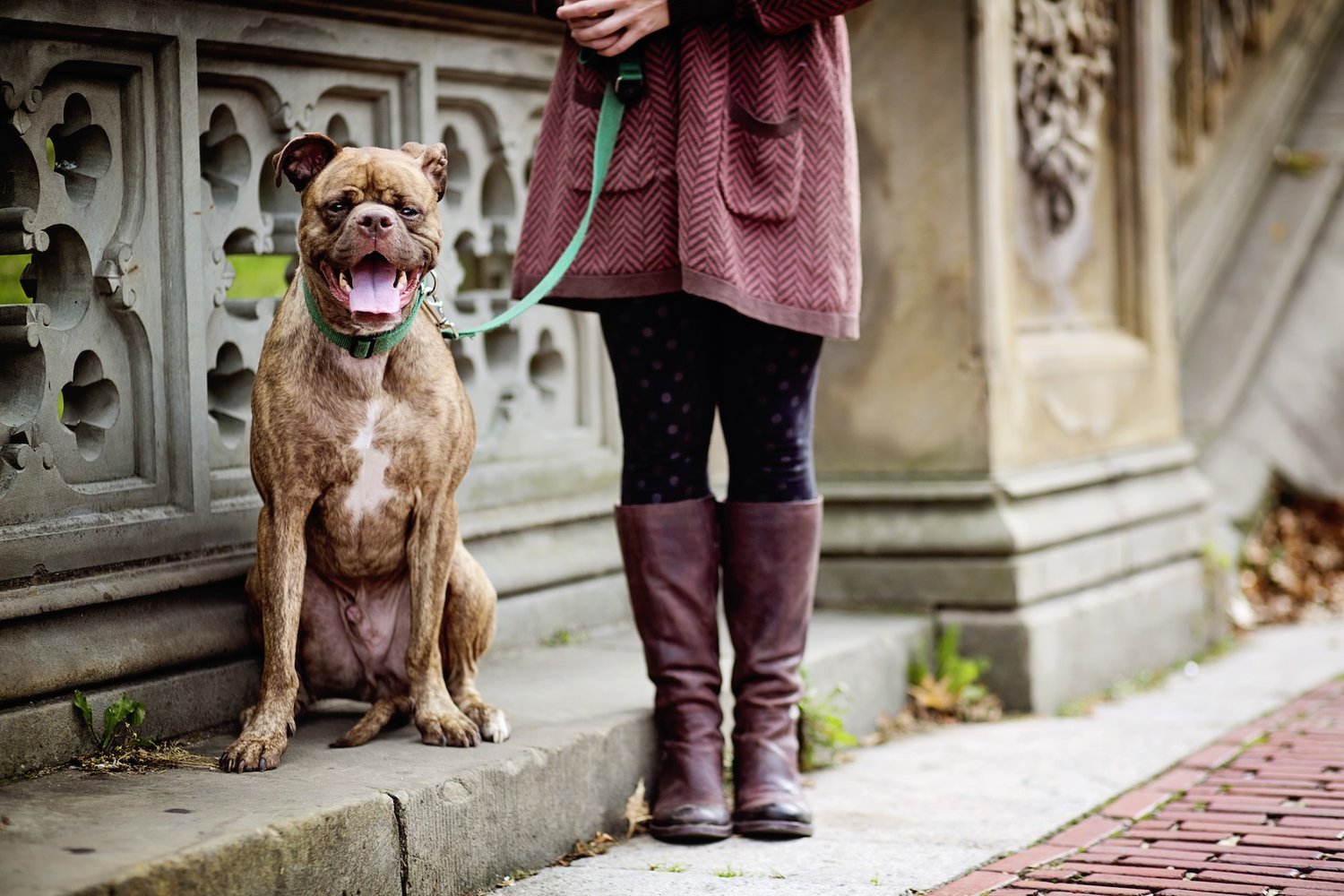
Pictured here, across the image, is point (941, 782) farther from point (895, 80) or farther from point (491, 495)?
point (895, 80)

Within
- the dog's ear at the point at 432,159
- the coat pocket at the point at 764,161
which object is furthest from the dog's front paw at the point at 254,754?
the coat pocket at the point at 764,161

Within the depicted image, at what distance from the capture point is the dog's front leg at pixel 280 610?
9.64 ft

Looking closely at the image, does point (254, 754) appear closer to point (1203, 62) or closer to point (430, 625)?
point (430, 625)

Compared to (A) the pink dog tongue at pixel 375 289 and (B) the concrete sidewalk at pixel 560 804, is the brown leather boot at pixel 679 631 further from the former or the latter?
(A) the pink dog tongue at pixel 375 289

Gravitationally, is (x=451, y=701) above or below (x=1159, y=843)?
above

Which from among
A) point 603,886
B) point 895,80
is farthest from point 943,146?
point 603,886

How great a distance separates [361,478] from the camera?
3037mm

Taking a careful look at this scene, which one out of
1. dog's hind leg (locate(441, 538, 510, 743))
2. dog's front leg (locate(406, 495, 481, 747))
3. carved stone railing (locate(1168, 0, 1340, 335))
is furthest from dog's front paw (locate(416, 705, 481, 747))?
carved stone railing (locate(1168, 0, 1340, 335))

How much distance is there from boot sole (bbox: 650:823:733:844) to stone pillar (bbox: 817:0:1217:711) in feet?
5.34

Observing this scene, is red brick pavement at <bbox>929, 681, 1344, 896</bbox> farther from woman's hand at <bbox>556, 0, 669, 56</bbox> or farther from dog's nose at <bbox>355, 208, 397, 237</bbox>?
woman's hand at <bbox>556, 0, 669, 56</bbox>

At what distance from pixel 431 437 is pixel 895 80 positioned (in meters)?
2.25

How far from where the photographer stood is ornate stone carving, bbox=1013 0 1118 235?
495cm

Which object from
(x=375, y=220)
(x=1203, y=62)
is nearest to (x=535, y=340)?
(x=375, y=220)

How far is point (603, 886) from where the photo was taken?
295 cm
